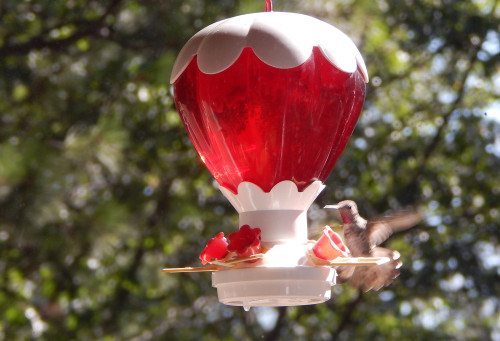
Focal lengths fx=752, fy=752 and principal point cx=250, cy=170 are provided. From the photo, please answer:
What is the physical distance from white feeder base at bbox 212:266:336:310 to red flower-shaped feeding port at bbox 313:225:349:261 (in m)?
0.04

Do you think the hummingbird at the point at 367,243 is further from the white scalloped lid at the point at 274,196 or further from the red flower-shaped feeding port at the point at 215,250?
the red flower-shaped feeding port at the point at 215,250

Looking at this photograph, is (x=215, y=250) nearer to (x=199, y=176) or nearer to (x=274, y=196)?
(x=274, y=196)

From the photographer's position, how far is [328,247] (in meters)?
1.33

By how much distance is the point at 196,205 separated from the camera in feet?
12.5

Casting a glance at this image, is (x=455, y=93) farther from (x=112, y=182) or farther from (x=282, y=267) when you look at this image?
(x=282, y=267)

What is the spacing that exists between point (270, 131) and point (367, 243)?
378 mm

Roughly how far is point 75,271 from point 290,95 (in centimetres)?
250

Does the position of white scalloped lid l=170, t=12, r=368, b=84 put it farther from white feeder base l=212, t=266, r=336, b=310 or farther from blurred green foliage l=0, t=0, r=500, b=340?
blurred green foliage l=0, t=0, r=500, b=340

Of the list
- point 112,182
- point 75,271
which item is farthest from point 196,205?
point 75,271

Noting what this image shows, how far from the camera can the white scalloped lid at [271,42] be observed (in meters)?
1.39

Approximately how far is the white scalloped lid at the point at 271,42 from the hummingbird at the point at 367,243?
34 cm

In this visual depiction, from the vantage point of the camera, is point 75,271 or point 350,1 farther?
point 350,1

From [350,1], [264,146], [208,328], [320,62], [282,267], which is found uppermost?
[320,62]

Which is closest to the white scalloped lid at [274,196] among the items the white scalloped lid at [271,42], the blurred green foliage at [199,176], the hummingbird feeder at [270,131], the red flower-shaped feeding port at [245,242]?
the hummingbird feeder at [270,131]
